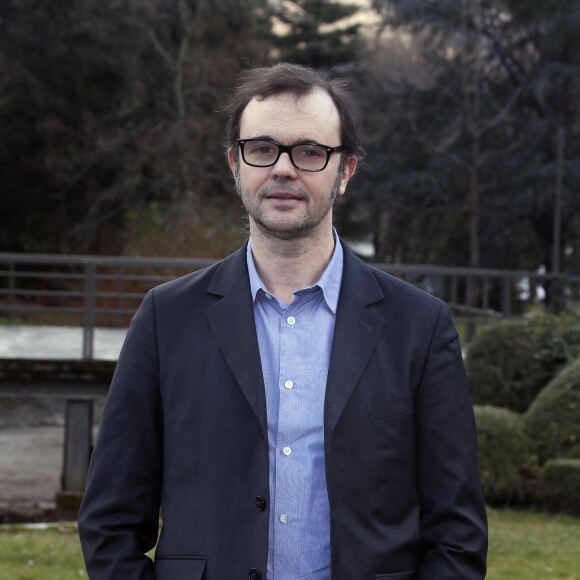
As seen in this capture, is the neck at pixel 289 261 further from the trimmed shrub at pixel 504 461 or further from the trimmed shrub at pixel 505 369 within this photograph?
the trimmed shrub at pixel 505 369

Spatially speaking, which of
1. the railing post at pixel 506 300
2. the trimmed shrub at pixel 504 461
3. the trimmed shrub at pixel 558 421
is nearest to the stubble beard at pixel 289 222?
the trimmed shrub at pixel 504 461

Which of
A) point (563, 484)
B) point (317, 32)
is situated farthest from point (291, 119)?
point (317, 32)

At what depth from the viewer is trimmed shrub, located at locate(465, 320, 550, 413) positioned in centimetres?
1201

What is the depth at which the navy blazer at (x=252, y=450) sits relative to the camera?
8.29 ft

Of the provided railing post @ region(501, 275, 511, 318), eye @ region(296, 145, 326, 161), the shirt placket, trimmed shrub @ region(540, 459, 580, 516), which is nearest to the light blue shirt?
the shirt placket

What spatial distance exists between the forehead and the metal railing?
34.4 feet

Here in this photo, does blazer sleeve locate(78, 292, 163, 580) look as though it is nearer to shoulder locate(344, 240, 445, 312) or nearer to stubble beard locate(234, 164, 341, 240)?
stubble beard locate(234, 164, 341, 240)

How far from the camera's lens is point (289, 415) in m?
2.55

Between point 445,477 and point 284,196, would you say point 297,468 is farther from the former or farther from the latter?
point 284,196

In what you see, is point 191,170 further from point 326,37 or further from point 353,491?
point 353,491

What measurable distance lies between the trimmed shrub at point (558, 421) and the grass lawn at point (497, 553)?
1.36m

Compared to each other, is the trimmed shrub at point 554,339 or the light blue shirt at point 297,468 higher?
the light blue shirt at point 297,468

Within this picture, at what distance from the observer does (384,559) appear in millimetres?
2543

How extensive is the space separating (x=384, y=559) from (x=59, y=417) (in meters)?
19.5
